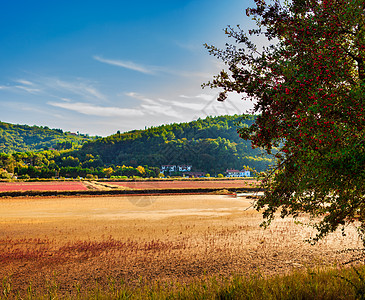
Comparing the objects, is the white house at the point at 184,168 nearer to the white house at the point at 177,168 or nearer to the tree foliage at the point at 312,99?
the white house at the point at 177,168

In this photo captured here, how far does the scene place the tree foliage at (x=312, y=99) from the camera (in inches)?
278

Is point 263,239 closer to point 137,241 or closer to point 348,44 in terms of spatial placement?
point 137,241

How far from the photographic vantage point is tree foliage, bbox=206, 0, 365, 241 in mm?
7062

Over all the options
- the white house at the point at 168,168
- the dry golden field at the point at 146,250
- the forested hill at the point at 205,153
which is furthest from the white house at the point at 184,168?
the dry golden field at the point at 146,250

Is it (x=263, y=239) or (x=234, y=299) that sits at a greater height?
(x=234, y=299)

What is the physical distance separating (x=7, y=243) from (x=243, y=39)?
19.0 metres

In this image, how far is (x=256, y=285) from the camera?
8.98m

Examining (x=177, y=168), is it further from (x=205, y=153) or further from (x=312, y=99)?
(x=312, y=99)

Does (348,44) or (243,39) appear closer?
(348,44)

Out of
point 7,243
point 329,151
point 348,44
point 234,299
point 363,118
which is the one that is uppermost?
point 348,44

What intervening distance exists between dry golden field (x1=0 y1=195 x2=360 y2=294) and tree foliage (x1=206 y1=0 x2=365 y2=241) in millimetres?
4342

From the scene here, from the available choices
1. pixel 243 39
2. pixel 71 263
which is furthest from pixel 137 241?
pixel 243 39

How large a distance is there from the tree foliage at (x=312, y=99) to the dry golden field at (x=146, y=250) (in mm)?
4342

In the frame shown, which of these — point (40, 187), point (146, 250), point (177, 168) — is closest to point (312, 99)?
point (146, 250)
